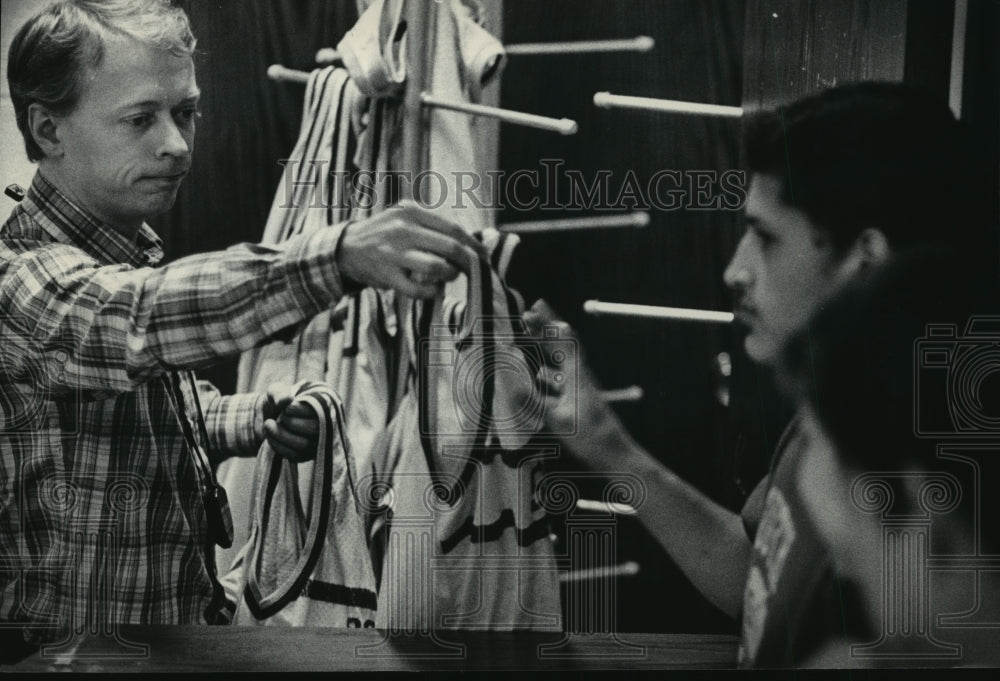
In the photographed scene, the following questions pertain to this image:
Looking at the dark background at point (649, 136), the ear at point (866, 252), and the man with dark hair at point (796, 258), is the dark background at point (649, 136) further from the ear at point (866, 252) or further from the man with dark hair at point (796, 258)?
the ear at point (866, 252)

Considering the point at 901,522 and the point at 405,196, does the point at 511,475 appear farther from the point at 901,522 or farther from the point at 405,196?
the point at 901,522

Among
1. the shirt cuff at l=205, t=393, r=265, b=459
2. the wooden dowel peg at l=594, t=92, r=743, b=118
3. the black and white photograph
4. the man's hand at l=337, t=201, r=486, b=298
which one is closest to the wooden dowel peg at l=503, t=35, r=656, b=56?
the black and white photograph

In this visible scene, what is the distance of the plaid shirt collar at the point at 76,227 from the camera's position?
3193 millimetres

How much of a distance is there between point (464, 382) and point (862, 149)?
1.11 meters

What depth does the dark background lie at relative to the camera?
10.7 ft

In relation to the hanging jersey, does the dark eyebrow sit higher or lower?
higher

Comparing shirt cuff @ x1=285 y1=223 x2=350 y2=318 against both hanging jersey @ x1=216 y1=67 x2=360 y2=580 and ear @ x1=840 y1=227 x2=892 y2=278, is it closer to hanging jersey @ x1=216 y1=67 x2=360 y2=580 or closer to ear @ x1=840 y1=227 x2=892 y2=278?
hanging jersey @ x1=216 y1=67 x2=360 y2=580

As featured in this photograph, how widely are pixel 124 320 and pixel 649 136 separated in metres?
1.30

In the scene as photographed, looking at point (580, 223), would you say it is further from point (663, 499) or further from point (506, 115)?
point (663, 499)

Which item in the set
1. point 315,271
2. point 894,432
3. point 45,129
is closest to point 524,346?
point 315,271

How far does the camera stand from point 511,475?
10.8ft

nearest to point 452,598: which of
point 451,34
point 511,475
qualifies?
point 511,475

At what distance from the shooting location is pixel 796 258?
330 cm

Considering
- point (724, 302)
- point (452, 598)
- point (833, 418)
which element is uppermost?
point (724, 302)
